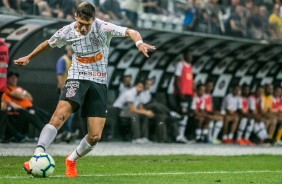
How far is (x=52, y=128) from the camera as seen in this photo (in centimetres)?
1124

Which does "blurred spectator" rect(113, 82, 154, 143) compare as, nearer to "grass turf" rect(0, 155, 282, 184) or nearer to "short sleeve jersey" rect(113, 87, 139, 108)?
"short sleeve jersey" rect(113, 87, 139, 108)

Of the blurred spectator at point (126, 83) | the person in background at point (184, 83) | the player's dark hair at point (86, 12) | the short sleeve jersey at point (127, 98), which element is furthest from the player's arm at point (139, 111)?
the player's dark hair at point (86, 12)

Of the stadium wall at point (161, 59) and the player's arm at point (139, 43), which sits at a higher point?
the player's arm at point (139, 43)

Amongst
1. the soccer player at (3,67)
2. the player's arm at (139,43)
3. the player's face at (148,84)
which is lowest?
the player's face at (148,84)

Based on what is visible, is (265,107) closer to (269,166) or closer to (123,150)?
(123,150)

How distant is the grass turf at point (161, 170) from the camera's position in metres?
11.4

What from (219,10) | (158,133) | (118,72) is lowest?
(158,133)

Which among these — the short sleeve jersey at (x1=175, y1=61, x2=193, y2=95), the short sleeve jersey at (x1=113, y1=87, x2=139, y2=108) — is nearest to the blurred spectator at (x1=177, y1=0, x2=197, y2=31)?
the short sleeve jersey at (x1=175, y1=61, x2=193, y2=95)

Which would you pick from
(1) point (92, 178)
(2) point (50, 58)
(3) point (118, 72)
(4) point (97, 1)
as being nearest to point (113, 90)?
(3) point (118, 72)

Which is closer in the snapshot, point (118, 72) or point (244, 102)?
point (118, 72)

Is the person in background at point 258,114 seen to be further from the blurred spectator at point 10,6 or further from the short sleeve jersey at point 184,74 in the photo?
the blurred spectator at point 10,6

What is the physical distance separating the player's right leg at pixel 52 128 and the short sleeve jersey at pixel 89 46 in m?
0.47

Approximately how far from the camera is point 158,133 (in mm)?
24656

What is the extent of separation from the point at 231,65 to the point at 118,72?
4935mm
